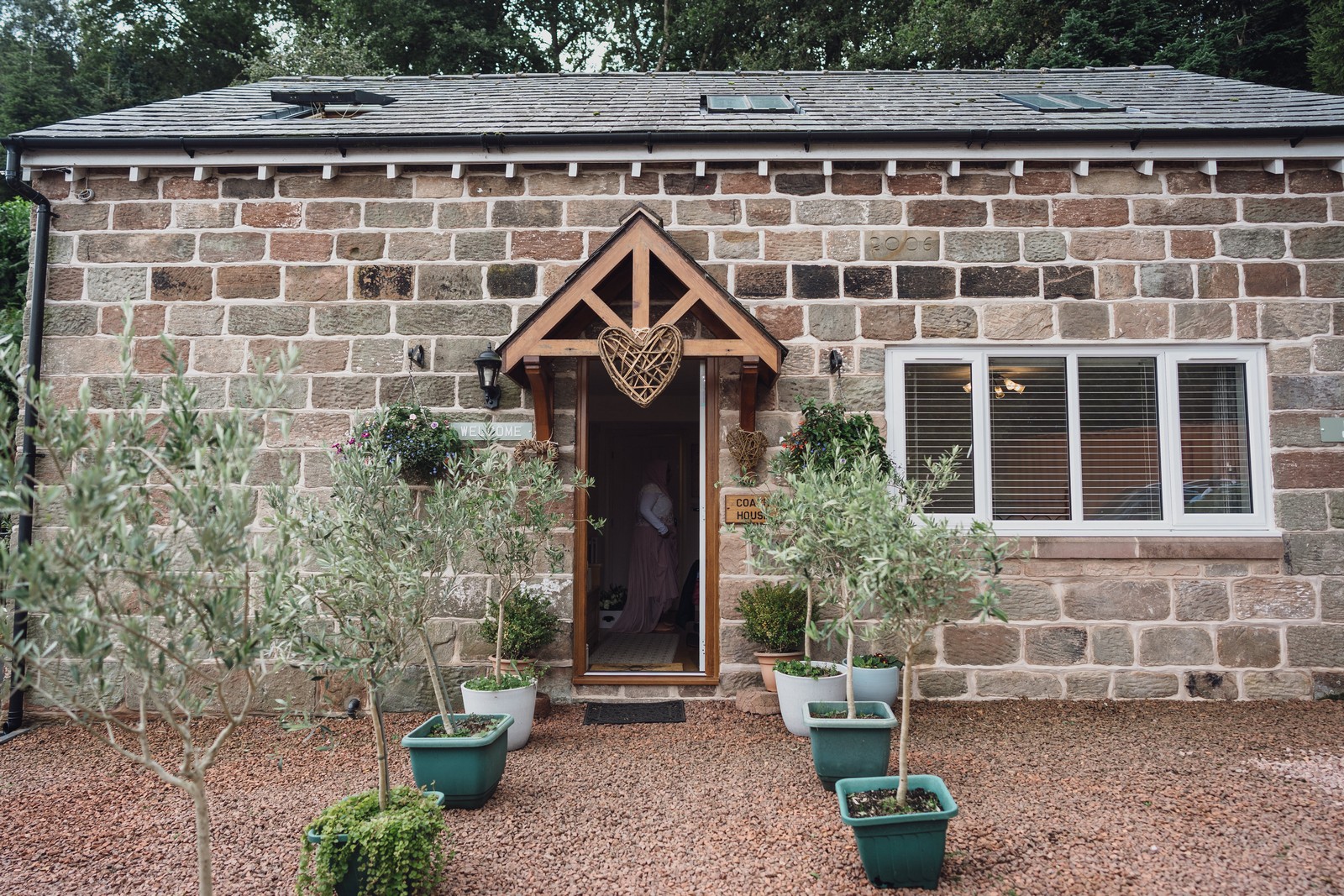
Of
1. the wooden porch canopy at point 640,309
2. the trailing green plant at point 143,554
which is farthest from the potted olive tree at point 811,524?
the trailing green plant at point 143,554

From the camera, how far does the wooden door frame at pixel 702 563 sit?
19.2 feet

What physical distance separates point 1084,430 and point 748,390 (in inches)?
107

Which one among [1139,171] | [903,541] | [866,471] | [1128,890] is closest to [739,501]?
[866,471]

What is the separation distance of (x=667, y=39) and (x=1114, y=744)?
18108 millimetres

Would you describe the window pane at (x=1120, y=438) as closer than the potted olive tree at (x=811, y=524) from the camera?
No

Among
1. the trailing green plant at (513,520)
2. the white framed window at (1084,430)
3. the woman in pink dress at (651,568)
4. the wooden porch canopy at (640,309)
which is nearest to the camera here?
the trailing green plant at (513,520)

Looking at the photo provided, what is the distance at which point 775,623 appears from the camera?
5.40 metres

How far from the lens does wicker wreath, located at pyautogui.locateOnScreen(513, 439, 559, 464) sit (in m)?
5.73

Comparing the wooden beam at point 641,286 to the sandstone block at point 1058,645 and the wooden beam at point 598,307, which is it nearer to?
the wooden beam at point 598,307

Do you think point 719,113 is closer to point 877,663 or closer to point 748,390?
point 748,390

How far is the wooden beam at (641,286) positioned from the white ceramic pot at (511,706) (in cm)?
254

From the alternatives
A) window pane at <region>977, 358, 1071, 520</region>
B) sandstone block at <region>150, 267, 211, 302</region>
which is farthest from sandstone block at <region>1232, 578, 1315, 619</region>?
sandstone block at <region>150, 267, 211, 302</region>

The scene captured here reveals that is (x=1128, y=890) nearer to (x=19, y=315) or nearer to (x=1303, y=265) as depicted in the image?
(x=1303, y=265)

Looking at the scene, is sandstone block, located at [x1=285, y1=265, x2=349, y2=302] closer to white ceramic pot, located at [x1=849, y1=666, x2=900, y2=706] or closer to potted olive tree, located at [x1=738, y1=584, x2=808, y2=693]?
potted olive tree, located at [x1=738, y1=584, x2=808, y2=693]
